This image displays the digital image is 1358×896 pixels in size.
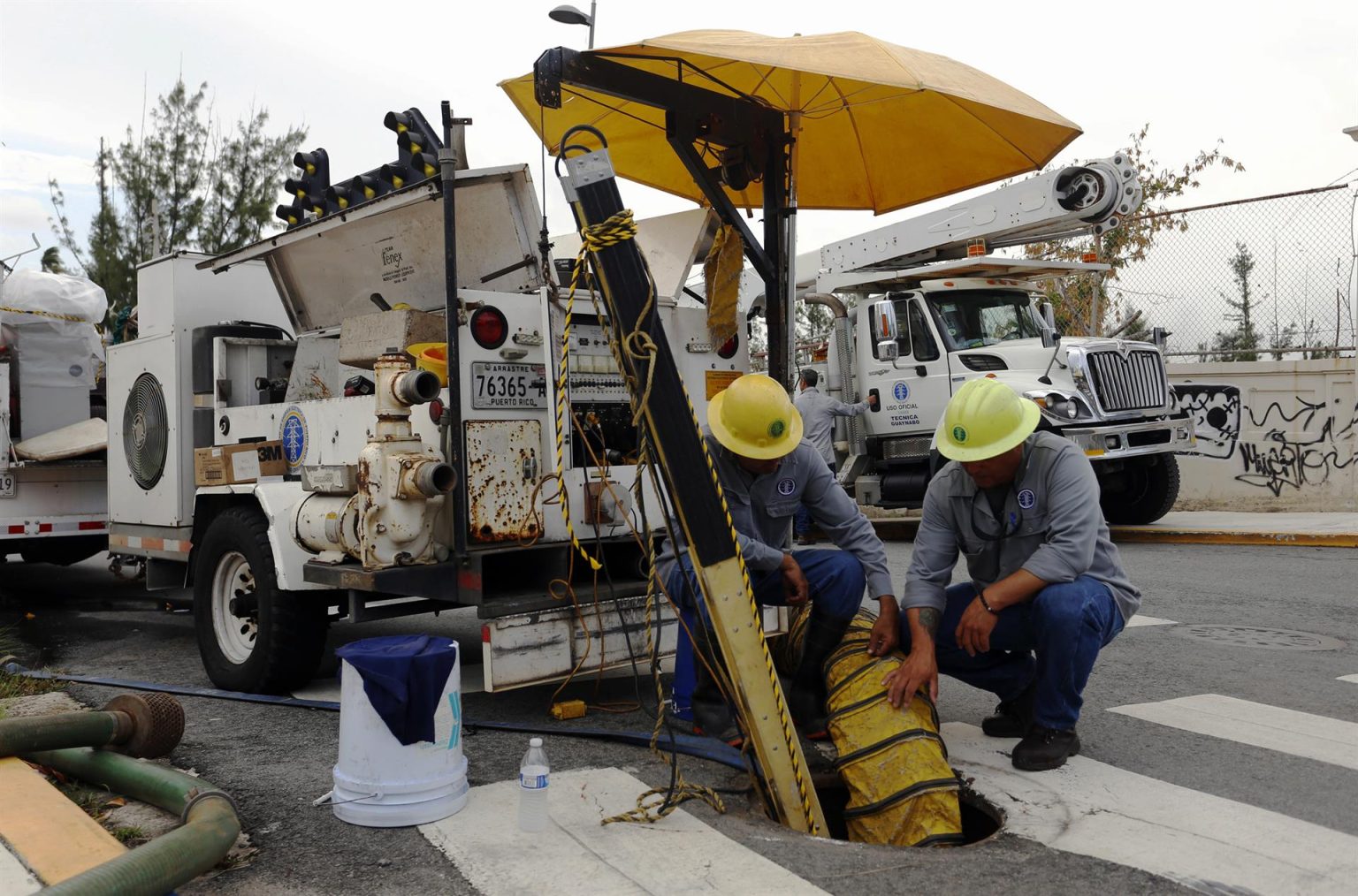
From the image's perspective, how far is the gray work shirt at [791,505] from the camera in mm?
4648

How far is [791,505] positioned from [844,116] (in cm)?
316

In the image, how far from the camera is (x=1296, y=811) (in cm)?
369

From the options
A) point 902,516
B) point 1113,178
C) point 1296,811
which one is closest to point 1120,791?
point 1296,811

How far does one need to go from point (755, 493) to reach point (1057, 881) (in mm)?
2004

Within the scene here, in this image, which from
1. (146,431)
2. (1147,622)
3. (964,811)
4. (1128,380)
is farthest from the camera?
(1128,380)

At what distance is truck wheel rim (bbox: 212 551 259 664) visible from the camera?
5.79 meters

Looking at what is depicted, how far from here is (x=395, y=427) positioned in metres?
4.78

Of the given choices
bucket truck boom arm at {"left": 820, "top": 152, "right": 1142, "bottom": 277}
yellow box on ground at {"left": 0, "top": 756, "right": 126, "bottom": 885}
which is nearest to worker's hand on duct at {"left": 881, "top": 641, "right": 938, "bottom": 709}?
yellow box on ground at {"left": 0, "top": 756, "right": 126, "bottom": 885}

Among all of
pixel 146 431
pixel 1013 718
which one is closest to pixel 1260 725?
pixel 1013 718

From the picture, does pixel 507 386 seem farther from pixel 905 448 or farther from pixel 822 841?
pixel 905 448

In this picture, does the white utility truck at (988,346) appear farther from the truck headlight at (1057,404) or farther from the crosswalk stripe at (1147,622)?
the crosswalk stripe at (1147,622)

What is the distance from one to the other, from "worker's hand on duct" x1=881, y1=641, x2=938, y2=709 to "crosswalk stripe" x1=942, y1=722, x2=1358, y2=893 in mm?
407

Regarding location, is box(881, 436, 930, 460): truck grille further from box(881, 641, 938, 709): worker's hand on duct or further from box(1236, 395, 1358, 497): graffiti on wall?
box(881, 641, 938, 709): worker's hand on duct

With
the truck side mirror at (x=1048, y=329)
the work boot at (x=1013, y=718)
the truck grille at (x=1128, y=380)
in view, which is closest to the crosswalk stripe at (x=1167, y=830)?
the work boot at (x=1013, y=718)
